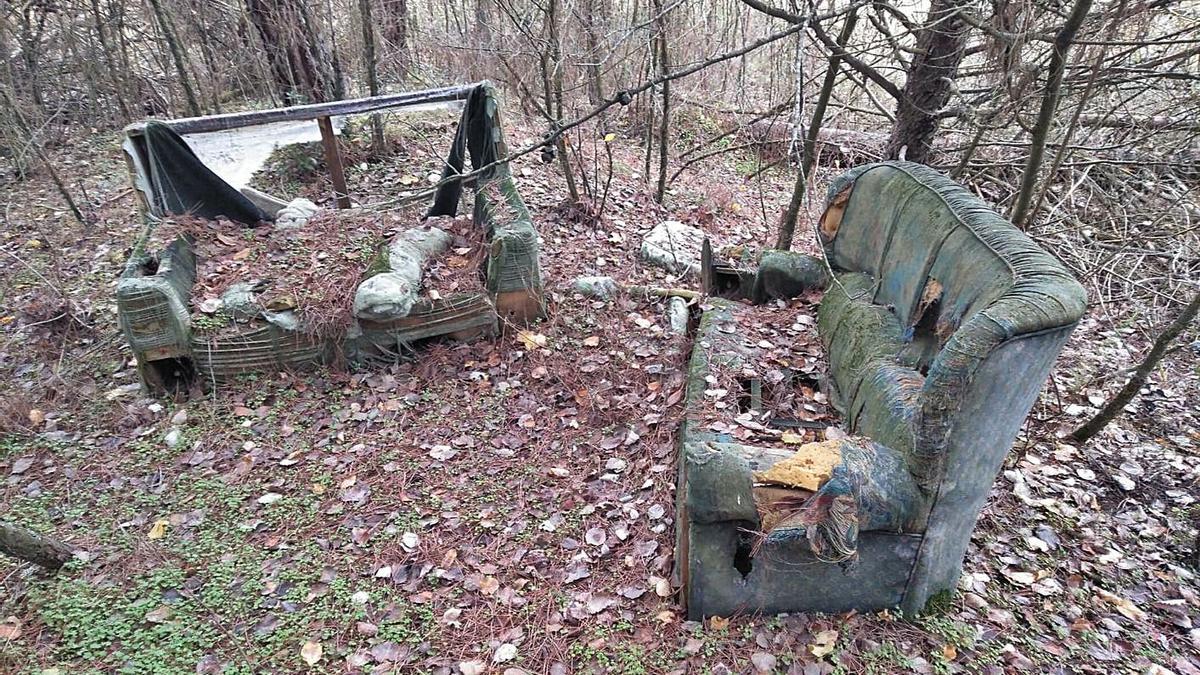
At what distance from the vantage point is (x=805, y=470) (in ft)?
8.50

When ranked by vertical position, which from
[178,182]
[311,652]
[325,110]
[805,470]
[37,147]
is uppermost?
[325,110]

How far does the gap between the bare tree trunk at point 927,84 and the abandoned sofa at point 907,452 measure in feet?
6.16

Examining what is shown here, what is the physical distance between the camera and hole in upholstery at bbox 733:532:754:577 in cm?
270

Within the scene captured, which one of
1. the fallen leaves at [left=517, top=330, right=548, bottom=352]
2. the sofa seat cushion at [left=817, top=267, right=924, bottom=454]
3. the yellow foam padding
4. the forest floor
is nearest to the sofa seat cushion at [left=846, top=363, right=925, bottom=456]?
the sofa seat cushion at [left=817, top=267, right=924, bottom=454]

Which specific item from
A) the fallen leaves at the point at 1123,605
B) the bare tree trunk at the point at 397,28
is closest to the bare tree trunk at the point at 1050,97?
the fallen leaves at the point at 1123,605

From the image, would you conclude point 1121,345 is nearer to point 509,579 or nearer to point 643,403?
point 643,403

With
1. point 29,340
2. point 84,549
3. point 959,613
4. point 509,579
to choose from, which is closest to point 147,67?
point 29,340

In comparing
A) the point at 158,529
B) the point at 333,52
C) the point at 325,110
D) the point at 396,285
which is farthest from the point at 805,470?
the point at 333,52

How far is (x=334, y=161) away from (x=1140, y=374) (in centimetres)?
627

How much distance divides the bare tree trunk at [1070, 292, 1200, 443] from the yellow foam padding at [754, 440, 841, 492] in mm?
2145

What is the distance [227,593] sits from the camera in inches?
123

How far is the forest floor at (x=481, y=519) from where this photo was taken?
2852mm

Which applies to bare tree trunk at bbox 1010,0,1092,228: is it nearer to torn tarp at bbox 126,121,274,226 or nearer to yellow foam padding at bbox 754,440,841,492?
yellow foam padding at bbox 754,440,841,492

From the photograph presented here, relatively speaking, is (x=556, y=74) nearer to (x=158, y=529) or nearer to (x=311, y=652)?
(x=158, y=529)
